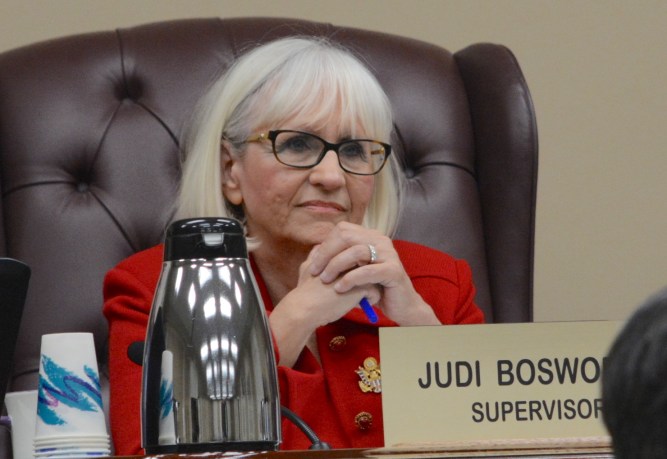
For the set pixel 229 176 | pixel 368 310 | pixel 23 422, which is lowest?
pixel 23 422

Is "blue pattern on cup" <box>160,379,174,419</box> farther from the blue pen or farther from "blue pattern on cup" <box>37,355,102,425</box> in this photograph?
the blue pen

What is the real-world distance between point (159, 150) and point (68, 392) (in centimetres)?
72

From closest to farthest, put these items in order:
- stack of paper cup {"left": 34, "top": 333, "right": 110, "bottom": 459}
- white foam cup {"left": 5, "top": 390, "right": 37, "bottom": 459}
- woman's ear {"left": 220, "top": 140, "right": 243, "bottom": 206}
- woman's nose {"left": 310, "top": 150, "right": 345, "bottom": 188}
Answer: stack of paper cup {"left": 34, "top": 333, "right": 110, "bottom": 459}, white foam cup {"left": 5, "top": 390, "right": 37, "bottom": 459}, woman's nose {"left": 310, "top": 150, "right": 345, "bottom": 188}, woman's ear {"left": 220, "top": 140, "right": 243, "bottom": 206}

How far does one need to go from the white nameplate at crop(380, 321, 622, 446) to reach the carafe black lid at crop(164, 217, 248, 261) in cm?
14

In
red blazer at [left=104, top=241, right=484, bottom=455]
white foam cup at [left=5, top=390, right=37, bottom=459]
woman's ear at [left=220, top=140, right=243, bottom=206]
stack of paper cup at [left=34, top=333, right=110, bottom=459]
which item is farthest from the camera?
Result: woman's ear at [left=220, top=140, right=243, bottom=206]

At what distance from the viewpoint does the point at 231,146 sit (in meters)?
1.60

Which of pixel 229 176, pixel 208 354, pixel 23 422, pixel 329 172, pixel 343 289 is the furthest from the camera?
pixel 229 176

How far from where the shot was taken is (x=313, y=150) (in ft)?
4.99

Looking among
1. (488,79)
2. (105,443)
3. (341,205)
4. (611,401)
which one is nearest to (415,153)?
(488,79)

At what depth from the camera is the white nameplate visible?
31.4 inches

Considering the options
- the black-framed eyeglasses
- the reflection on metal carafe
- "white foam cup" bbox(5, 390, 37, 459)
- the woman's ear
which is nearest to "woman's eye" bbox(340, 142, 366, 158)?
the black-framed eyeglasses

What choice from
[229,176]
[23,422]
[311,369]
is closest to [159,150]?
[229,176]

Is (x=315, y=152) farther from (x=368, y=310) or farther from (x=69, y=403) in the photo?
(x=69, y=403)

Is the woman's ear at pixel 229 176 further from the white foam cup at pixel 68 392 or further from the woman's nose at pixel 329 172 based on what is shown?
the white foam cup at pixel 68 392
